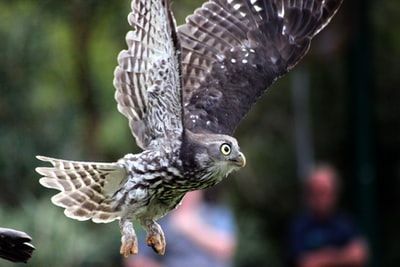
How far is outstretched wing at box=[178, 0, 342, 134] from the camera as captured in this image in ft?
23.9

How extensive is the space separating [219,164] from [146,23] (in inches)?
34.9

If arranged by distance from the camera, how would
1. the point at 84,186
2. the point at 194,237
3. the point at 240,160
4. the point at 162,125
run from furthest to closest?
the point at 194,237 → the point at 84,186 → the point at 162,125 → the point at 240,160

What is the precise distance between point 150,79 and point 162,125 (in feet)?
0.92

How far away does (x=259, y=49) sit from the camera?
25.1 feet

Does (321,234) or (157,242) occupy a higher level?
(157,242)

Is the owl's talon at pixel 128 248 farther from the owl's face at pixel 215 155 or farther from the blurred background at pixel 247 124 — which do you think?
the blurred background at pixel 247 124

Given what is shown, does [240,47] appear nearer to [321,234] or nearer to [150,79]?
[150,79]

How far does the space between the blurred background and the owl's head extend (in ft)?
10.2

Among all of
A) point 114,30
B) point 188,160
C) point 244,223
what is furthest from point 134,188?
point 244,223

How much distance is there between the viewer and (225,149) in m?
6.43

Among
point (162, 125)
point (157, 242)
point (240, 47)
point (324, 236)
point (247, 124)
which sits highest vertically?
point (240, 47)

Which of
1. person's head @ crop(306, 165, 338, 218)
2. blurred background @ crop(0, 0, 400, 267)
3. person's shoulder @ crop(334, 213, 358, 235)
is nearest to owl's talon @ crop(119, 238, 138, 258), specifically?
blurred background @ crop(0, 0, 400, 267)

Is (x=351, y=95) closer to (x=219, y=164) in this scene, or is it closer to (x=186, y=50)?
(x=186, y=50)

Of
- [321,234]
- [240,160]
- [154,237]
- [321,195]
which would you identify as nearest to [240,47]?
[240,160]
